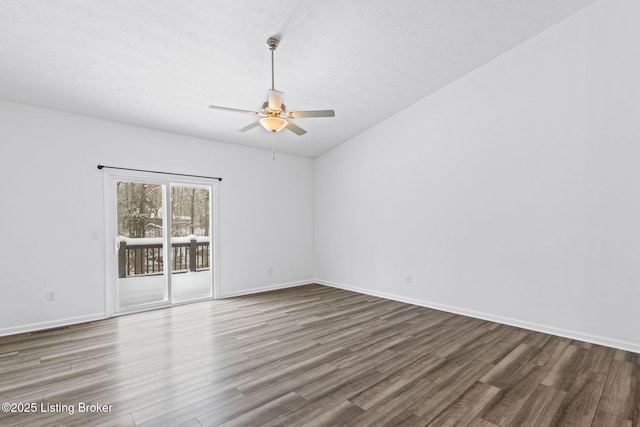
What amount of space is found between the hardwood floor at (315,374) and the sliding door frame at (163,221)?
467 mm

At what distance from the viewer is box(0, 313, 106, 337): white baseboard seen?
12.0ft

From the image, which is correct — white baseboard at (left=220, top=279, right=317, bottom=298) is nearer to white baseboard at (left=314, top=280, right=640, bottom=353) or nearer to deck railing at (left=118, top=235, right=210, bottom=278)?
deck railing at (left=118, top=235, right=210, bottom=278)

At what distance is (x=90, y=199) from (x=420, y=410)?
4.63 metres

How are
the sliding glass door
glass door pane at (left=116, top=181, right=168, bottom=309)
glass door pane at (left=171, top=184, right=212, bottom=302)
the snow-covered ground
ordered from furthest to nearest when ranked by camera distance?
glass door pane at (left=171, top=184, right=212, bottom=302), the snow-covered ground, glass door pane at (left=116, top=181, right=168, bottom=309), the sliding glass door

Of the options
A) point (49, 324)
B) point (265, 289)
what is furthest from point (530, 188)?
point (49, 324)

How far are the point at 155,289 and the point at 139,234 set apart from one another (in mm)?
1223

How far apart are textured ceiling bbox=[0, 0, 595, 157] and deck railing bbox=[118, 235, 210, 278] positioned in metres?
1.92

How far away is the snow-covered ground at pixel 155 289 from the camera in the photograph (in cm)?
494

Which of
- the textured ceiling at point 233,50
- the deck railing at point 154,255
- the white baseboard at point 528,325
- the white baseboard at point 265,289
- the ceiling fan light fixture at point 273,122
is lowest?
the white baseboard at point 528,325

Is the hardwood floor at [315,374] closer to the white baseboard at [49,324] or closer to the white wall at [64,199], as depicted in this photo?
the white baseboard at [49,324]

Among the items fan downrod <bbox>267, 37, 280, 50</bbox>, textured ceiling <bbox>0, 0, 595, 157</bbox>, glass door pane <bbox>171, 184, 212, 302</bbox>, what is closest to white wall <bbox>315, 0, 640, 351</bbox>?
textured ceiling <bbox>0, 0, 595, 157</bbox>

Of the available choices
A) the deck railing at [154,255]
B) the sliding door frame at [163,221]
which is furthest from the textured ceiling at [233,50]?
the deck railing at [154,255]

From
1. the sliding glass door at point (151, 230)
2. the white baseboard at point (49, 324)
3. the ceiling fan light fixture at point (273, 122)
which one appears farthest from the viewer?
the sliding glass door at point (151, 230)

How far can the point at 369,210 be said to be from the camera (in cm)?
566
